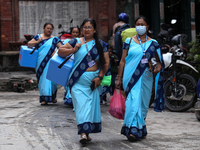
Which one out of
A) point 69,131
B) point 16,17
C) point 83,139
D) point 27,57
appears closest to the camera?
point 83,139

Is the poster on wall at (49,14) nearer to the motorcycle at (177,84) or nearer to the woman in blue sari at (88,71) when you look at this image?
the motorcycle at (177,84)

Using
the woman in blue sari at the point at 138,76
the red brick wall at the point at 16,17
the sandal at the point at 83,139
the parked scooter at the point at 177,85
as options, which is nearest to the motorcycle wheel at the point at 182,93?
the parked scooter at the point at 177,85

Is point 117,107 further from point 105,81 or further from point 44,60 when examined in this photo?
point 44,60

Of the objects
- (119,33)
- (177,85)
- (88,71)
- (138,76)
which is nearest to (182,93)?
(177,85)

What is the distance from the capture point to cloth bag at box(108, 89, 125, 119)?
554 cm

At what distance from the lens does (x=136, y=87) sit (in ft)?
18.1

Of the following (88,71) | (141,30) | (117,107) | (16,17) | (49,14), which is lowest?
(117,107)

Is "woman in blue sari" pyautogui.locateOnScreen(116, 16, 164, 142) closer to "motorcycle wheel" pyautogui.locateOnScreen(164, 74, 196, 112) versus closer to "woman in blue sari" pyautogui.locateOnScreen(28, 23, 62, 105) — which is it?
"motorcycle wheel" pyautogui.locateOnScreen(164, 74, 196, 112)

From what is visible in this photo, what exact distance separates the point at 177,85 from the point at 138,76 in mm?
2905

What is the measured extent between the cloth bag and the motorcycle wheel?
2823mm

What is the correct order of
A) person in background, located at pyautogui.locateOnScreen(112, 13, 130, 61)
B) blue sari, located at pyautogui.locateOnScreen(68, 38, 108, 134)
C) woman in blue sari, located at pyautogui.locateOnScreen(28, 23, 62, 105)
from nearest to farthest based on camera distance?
1. blue sari, located at pyautogui.locateOnScreen(68, 38, 108, 134)
2. person in background, located at pyautogui.locateOnScreen(112, 13, 130, 61)
3. woman in blue sari, located at pyautogui.locateOnScreen(28, 23, 62, 105)

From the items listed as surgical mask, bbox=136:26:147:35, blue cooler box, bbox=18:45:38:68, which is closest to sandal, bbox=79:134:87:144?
surgical mask, bbox=136:26:147:35

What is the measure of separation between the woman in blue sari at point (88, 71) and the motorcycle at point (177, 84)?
10.5 ft

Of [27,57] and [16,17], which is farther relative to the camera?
[16,17]
